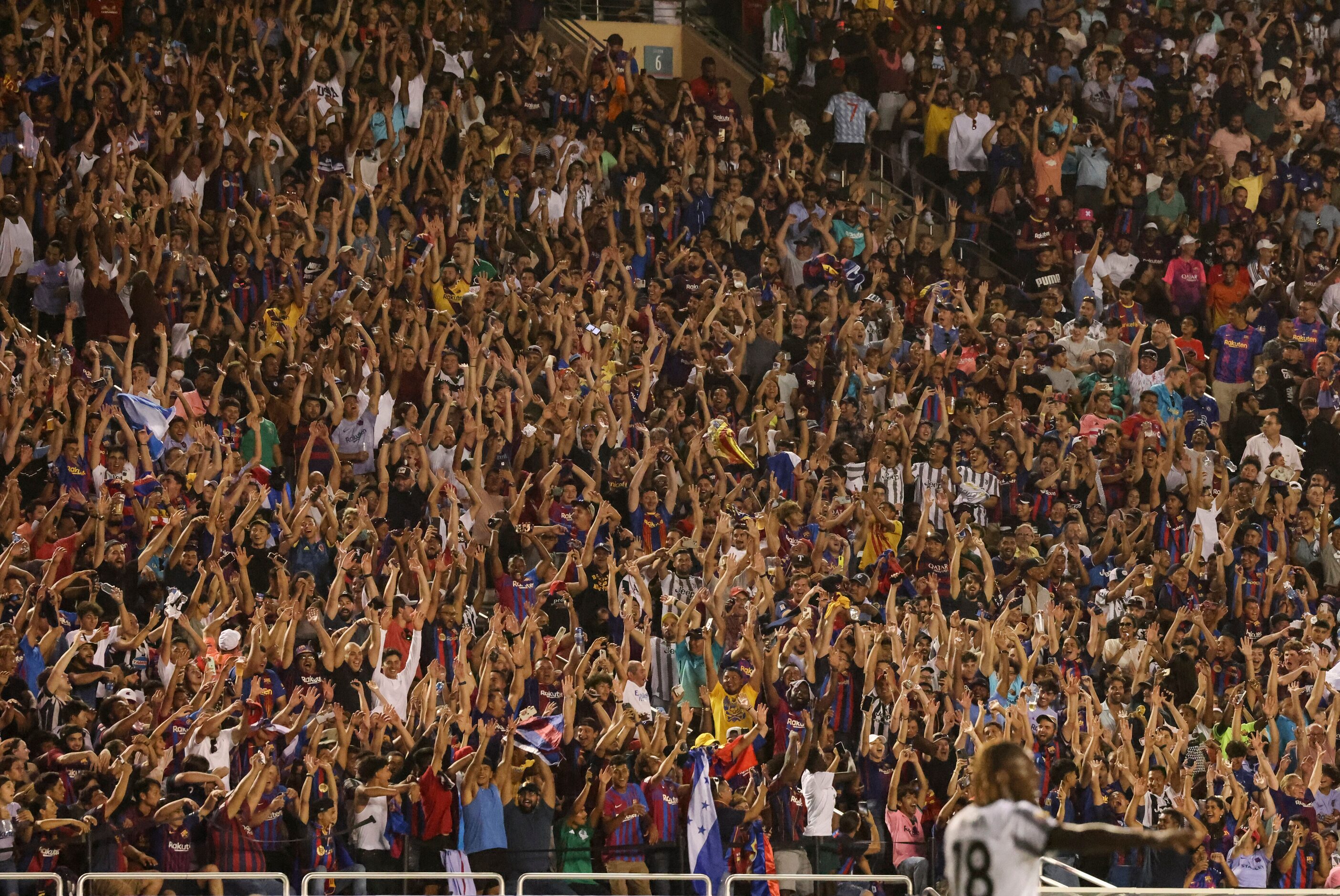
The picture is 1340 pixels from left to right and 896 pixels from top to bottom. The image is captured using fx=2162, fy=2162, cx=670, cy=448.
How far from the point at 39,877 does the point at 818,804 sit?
4969mm

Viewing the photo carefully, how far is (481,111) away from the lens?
20.3m

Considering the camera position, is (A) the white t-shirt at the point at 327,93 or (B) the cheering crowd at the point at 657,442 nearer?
(B) the cheering crowd at the point at 657,442

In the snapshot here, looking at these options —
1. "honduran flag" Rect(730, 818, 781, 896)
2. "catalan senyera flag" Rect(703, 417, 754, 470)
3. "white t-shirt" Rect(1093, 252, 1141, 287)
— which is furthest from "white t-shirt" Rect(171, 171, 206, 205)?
"white t-shirt" Rect(1093, 252, 1141, 287)

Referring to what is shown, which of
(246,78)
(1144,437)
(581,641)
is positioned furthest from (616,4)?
(581,641)

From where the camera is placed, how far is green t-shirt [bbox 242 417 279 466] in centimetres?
1620

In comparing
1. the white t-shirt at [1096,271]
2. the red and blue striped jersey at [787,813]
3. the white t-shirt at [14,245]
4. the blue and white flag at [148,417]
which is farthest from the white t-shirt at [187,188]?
the white t-shirt at [1096,271]

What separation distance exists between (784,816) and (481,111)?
872cm

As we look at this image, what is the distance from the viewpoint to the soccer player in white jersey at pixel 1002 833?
24.6 ft

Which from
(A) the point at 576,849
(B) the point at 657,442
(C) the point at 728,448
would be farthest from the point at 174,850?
(C) the point at 728,448

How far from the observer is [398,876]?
12.1 meters

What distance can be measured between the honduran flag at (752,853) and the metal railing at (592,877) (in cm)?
46

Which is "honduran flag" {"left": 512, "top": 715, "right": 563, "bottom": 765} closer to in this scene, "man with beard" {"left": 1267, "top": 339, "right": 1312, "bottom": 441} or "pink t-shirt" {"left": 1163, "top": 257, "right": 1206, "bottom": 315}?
"man with beard" {"left": 1267, "top": 339, "right": 1312, "bottom": 441}

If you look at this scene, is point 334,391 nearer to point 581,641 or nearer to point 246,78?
point 581,641

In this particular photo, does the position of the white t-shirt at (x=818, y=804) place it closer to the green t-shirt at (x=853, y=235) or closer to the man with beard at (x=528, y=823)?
the man with beard at (x=528, y=823)
